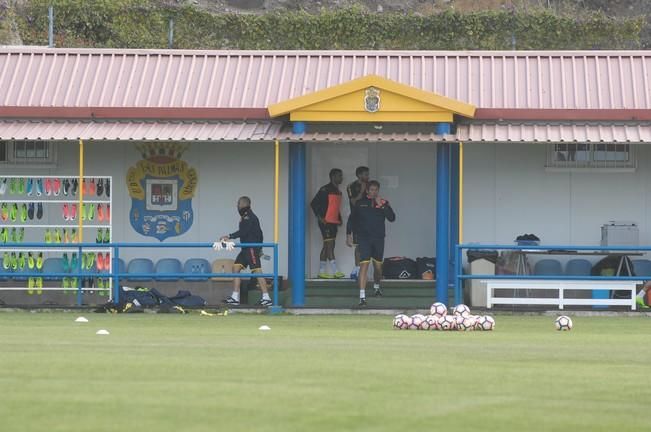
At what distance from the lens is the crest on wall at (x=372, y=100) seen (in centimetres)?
2314

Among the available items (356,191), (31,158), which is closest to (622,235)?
(356,191)

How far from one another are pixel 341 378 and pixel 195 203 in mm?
13465

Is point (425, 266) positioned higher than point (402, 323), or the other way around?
point (425, 266)

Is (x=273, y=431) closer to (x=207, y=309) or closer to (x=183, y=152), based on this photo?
(x=207, y=309)

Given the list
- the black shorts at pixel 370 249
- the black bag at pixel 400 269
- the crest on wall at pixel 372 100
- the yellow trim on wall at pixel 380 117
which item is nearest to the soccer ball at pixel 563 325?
the yellow trim on wall at pixel 380 117

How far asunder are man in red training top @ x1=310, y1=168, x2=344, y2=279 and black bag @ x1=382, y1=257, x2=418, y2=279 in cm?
77

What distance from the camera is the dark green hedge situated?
4112 cm

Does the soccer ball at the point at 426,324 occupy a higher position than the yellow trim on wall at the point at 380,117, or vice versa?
the yellow trim on wall at the point at 380,117

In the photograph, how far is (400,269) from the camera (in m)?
25.0

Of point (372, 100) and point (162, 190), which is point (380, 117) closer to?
point (372, 100)

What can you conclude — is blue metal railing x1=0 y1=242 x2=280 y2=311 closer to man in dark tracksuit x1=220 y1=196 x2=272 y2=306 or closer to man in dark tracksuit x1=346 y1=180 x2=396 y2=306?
man in dark tracksuit x1=220 y1=196 x2=272 y2=306

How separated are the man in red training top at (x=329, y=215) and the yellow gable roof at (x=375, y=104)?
6.91 feet

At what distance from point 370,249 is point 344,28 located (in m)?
18.4

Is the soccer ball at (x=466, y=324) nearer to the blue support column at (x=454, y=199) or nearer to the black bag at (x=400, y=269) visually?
the blue support column at (x=454, y=199)
